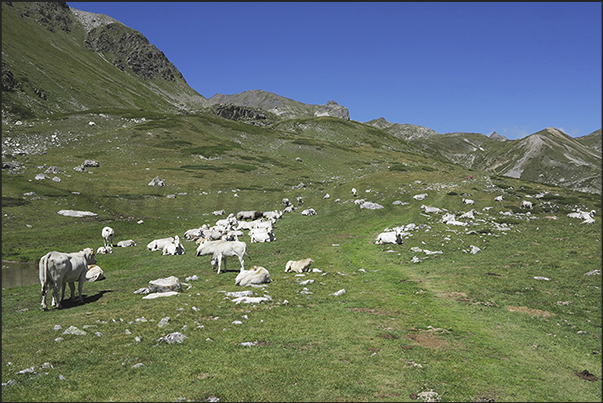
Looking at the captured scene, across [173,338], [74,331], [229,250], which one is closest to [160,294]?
[74,331]

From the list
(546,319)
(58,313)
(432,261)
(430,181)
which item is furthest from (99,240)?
(430,181)

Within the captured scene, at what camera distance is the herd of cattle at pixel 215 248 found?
21.9 m

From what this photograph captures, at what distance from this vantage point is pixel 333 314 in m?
20.0

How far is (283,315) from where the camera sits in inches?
768

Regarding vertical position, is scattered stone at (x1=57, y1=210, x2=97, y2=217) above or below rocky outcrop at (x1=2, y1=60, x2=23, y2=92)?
below

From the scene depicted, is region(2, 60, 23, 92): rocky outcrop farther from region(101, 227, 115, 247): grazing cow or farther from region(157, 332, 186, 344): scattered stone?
region(157, 332, 186, 344): scattered stone

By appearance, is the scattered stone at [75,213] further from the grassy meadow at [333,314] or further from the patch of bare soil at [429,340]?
the patch of bare soil at [429,340]

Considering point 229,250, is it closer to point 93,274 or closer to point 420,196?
point 93,274

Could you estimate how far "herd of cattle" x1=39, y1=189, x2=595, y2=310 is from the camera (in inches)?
862

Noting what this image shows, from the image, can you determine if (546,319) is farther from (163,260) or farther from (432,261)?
(163,260)

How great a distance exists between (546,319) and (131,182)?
264 feet

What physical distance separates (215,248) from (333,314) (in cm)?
1570

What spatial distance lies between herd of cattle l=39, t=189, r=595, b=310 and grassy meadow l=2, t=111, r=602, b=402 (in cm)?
119

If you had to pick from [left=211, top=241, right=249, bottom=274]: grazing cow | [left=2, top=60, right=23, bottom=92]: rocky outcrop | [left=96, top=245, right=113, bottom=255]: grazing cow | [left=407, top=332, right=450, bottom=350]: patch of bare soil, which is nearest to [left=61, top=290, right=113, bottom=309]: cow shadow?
[left=211, top=241, right=249, bottom=274]: grazing cow
